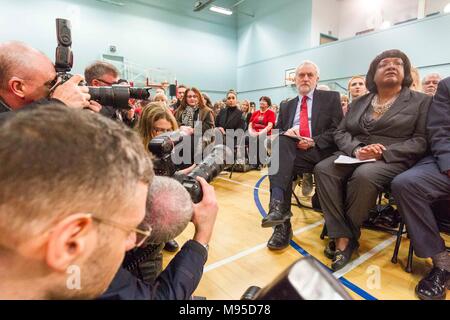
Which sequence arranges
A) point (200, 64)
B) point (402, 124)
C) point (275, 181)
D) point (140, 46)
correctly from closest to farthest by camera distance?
point (402, 124) < point (275, 181) < point (140, 46) < point (200, 64)

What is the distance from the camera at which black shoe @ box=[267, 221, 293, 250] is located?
1801 millimetres

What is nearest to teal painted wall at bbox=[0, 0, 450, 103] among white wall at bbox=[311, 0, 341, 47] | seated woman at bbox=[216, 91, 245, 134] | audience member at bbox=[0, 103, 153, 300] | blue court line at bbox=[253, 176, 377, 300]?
white wall at bbox=[311, 0, 341, 47]

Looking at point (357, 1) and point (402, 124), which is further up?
point (357, 1)

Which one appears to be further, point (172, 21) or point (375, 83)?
point (172, 21)

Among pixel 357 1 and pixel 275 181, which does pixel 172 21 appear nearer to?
pixel 357 1

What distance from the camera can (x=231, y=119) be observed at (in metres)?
4.39

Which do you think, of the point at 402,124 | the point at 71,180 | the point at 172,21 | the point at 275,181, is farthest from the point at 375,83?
the point at 172,21

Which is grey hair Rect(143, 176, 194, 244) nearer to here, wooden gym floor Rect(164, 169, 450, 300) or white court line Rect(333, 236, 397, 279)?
wooden gym floor Rect(164, 169, 450, 300)

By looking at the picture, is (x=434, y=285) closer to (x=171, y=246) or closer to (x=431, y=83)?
(x=171, y=246)

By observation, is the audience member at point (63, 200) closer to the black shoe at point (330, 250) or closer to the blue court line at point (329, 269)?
the blue court line at point (329, 269)

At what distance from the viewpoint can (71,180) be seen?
0.39m

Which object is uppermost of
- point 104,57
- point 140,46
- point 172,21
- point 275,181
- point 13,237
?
point 172,21

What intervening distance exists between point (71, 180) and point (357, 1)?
38.7 feet

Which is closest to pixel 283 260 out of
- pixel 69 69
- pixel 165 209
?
pixel 165 209
